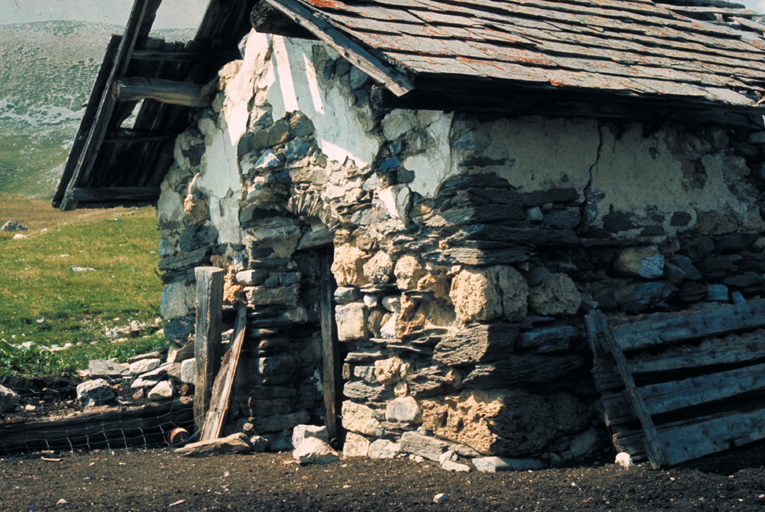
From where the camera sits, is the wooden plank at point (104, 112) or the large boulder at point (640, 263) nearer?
the large boulder at point (640, 263)

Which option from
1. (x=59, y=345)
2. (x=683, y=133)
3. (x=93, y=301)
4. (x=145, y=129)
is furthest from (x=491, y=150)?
(x=93, y=301)

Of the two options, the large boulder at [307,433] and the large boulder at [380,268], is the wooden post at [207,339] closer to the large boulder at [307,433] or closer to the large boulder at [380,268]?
the large boulder at [307,433]

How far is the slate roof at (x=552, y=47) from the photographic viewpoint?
3730mm

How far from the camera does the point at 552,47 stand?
4.36m

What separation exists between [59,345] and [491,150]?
8019 mm

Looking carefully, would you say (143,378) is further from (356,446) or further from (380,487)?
(380,487)

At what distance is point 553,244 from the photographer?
166 inches

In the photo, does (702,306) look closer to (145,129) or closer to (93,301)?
(145,129)

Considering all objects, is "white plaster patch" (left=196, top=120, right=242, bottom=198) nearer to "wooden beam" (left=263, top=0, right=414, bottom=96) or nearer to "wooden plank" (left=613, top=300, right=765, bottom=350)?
"wooden beam" (left=263, top=0, right=414, bottom=96)

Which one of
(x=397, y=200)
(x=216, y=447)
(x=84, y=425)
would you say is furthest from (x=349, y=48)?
(x=84, y=425)

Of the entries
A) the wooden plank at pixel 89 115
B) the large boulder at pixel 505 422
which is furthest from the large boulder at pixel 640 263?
the wooden plank at pixel 89 115

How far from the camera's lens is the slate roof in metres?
3.73

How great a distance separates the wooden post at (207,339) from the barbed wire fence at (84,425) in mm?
300

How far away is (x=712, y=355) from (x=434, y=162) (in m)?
2.05
